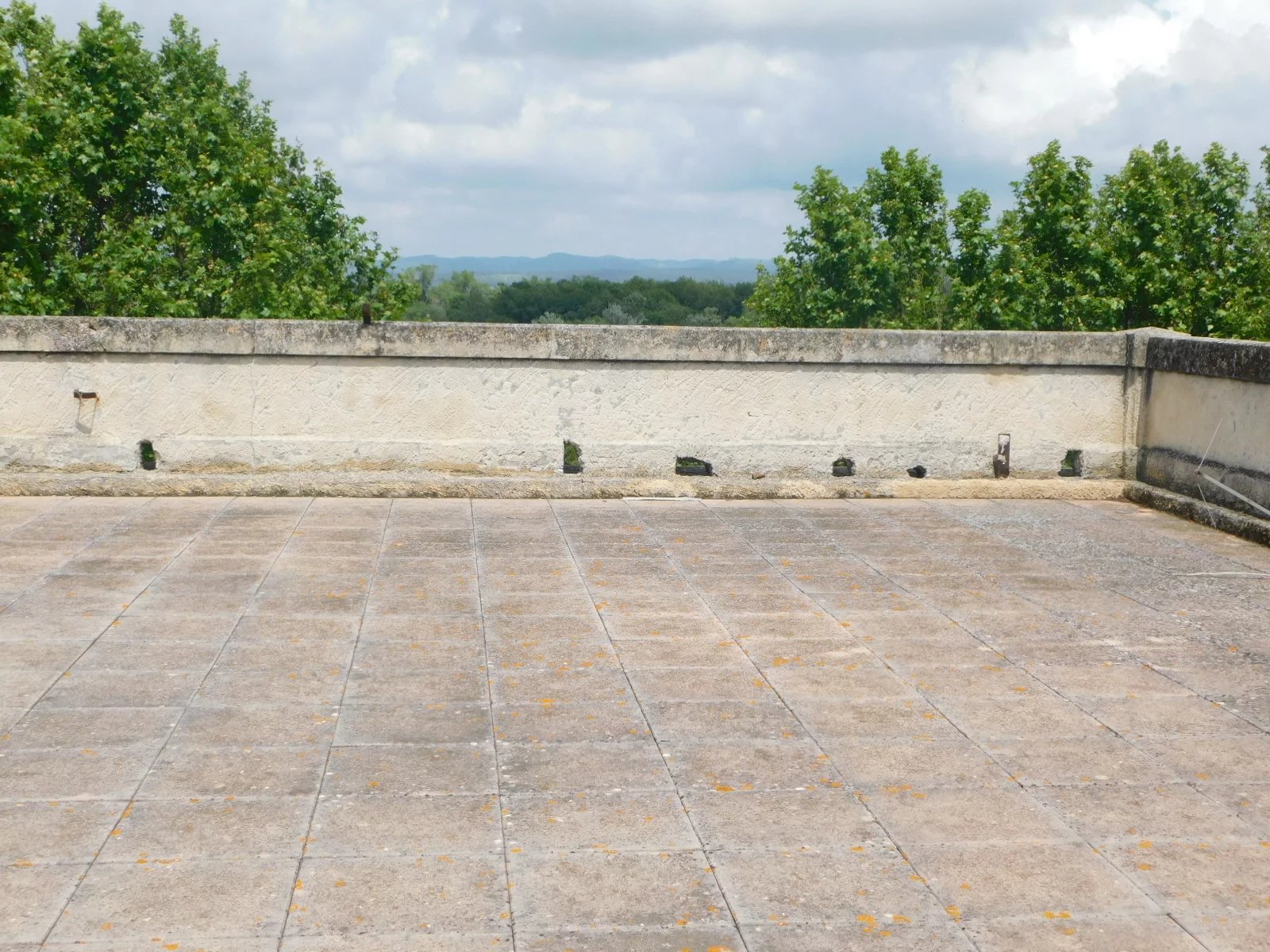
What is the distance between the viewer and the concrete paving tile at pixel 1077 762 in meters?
5.23

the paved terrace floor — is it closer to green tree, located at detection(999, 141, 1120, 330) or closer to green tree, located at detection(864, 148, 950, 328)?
green tree, located at detection(999, 141, 1120, 330)

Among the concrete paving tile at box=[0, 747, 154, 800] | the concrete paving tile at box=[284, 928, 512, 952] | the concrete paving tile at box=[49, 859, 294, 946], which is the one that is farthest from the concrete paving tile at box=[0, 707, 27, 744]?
the concrete paving tile at box=[284, 928, 512, 952]

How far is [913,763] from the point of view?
5371mm

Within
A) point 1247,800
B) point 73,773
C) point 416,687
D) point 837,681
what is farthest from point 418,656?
point 1247,800

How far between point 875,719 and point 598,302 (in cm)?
9803

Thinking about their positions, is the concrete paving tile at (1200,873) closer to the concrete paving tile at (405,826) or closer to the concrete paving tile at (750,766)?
the concrete paving tile at (750,766)

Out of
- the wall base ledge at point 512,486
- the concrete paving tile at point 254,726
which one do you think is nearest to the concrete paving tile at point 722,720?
the concrete paving tile at point 254,726

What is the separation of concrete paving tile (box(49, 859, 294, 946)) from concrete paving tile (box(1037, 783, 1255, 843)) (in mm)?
2753

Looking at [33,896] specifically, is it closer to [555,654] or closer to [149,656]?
[149,656]

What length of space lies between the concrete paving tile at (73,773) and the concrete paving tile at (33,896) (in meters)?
0.60

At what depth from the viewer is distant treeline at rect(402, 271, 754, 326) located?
9838 cm

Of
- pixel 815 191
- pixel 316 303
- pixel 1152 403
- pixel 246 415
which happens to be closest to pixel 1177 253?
pixel 815 191

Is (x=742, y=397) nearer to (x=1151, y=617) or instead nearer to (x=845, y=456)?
(x=845, y=456)

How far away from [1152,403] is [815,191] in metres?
42.1
